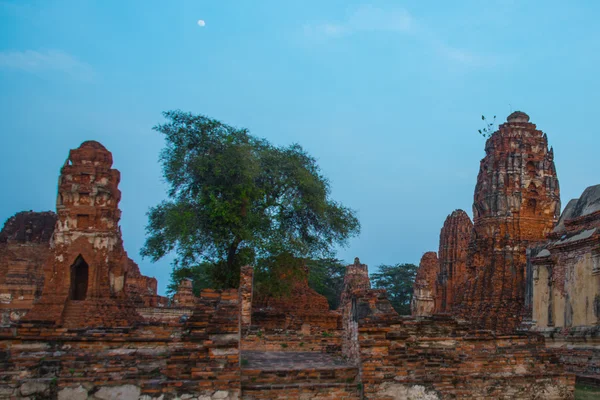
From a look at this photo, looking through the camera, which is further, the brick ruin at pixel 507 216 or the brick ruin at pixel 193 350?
the brick ruin at pixel 507 216

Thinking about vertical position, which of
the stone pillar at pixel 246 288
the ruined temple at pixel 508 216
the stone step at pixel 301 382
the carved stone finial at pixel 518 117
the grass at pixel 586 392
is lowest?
the grass at pixel 586 392

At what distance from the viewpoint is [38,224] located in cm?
2462

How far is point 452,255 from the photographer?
34.8 meters

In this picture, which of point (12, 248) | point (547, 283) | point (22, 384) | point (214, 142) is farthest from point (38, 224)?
point (547, 283)

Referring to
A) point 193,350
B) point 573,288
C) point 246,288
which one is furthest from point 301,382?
point 246,288

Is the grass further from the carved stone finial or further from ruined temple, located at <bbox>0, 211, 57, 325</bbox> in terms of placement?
ruined temple, located at <bbox>0, 211, 57, 325</bbox>

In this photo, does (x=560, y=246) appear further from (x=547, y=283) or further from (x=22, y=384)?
(x=22, y=384)

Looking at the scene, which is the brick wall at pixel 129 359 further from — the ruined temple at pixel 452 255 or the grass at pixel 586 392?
the ruined temple at pixel 452 255

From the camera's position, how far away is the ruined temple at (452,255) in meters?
34.3

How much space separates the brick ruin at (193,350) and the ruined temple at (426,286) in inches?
900

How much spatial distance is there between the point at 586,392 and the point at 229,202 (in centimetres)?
1154

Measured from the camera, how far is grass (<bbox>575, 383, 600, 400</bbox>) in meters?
10.7

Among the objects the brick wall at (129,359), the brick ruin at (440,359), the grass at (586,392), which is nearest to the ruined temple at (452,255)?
the grass at (586,392)

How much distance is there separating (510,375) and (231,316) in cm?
478
